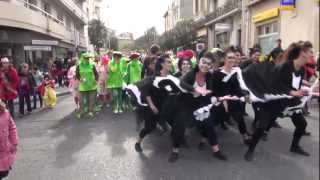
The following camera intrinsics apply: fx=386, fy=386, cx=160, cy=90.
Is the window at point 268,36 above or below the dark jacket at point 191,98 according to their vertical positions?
above

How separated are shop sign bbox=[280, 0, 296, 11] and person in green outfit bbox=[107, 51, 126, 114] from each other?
9.31m

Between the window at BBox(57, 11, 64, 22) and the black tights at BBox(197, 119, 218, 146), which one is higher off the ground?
the window at BBox(57, 11, 64, 22)

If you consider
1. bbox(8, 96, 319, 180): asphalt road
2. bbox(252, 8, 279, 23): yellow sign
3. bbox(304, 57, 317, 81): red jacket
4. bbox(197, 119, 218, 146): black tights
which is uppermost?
bbox(252, 8, 279, 23): yellow sign

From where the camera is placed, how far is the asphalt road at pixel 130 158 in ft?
15.6

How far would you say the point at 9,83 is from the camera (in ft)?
31.4

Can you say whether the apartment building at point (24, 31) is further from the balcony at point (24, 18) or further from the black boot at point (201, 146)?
the black boot at point (201, 146)

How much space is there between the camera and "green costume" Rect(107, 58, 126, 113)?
10195 millimetres

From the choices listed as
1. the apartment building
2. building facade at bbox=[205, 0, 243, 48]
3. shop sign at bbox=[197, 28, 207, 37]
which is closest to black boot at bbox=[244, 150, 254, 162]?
building facade at bbox=[205, 0, 243, 48]

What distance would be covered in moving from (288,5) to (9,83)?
9583mm

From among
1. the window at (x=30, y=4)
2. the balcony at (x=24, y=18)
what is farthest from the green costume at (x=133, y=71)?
the window at (x=30, y=4)

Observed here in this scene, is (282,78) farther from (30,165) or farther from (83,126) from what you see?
(83,126)

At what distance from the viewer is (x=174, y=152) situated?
538cm

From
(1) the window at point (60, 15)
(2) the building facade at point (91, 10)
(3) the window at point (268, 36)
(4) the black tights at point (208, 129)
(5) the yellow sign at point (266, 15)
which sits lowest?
(4) the black tights at point (208, 129)

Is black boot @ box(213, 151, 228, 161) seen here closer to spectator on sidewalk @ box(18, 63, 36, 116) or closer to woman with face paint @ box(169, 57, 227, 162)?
woman with face paint @ box(169, 57, 227, 162)
